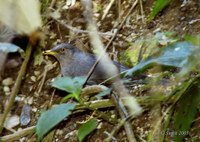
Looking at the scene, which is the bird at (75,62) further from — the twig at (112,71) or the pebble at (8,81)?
the pebble at (8,81)

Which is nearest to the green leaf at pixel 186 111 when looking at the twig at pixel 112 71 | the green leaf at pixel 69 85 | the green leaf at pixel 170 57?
the twig at pixel 112 71

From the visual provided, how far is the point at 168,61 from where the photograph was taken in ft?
4.87

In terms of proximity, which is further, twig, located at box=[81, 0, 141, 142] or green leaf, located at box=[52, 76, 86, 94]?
twig, located at box=[81, 0, 141, 142]

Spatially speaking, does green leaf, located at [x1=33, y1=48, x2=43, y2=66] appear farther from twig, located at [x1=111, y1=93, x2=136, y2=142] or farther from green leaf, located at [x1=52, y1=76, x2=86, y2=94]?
green leaf, located at [x1=52, y1=76, x2=86, y2=94]

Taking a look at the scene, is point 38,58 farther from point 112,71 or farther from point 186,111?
point 186,111

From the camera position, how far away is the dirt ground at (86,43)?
8.56 feet

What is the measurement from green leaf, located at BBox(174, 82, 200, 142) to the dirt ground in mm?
198

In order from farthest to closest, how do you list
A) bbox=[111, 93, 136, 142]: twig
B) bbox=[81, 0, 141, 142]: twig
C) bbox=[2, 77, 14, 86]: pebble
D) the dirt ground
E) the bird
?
1. the bird
2. bbox=[2, 77, 14, 86]: pebble
3. the dirt ground
4. bbox=[81, 0, 141, 142]: twig
5. bbox=[111, 93, 136, 142]: twig

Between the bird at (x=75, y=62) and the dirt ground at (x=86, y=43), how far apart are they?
0.20 meters

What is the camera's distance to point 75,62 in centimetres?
425

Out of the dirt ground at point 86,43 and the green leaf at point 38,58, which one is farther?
the green leaf at point 38,58

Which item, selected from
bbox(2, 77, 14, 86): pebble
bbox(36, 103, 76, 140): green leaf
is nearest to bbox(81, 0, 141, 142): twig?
bbox(36, 103, 76, 140): green leaf

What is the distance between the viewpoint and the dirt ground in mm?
2609

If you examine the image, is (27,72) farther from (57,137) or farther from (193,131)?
(193,131)
